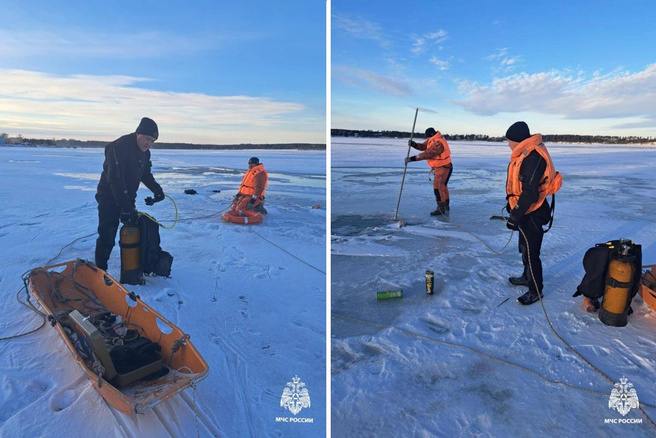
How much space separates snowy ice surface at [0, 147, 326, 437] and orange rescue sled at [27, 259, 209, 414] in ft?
0.42

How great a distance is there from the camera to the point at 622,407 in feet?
6.93

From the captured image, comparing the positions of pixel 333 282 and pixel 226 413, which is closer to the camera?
pixel 226 413

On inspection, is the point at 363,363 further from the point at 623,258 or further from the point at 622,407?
the point at 623,258

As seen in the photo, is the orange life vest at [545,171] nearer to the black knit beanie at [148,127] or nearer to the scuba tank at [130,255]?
the black knit beanie at [148,127]

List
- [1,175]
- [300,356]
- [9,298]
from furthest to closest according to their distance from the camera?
1. [1,175]
2. [9,298]
3. [300,356]

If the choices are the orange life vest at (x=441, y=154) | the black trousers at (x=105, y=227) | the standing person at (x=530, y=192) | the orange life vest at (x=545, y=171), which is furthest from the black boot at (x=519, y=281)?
the black trousers at (x=105, y=227)

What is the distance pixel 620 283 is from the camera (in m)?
2.86

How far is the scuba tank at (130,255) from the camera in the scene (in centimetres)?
391

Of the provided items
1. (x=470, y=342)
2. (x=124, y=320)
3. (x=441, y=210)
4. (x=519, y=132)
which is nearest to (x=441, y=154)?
(x=441, y=210)

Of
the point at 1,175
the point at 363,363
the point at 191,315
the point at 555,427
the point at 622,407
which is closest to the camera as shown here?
the point at 555,427

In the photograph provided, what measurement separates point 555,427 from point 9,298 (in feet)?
13.4

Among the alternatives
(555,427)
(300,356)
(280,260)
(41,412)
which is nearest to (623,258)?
(555,427)

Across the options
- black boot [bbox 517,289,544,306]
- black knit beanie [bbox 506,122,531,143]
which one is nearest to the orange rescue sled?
black boot [bbox 517,289,544,306]

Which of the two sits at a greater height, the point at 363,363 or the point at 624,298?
the point at 624,298
